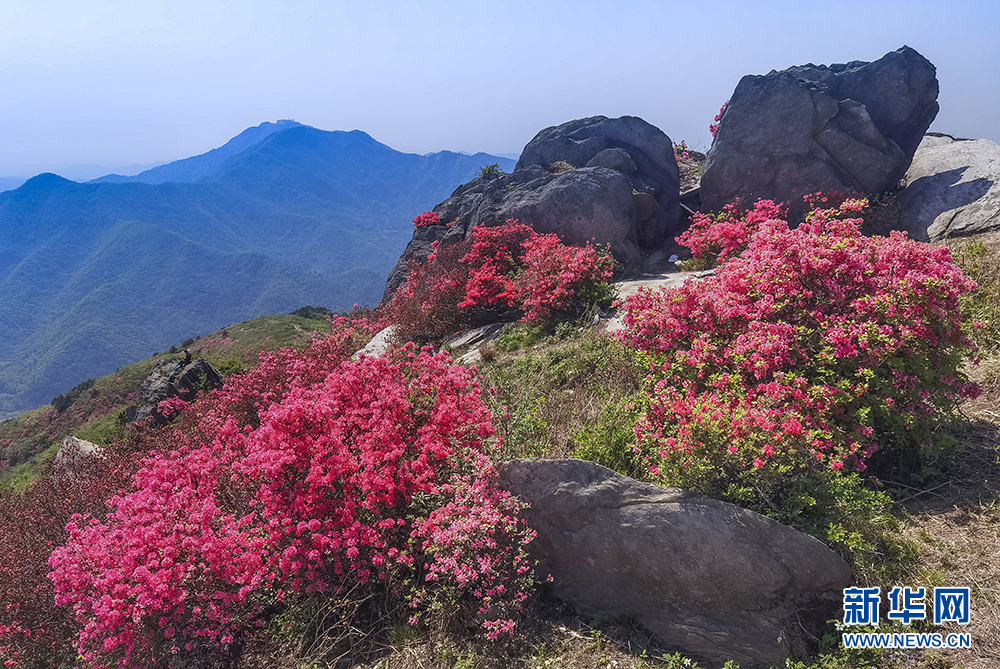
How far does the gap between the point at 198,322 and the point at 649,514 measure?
232960mm

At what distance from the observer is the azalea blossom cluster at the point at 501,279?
33.5 ft

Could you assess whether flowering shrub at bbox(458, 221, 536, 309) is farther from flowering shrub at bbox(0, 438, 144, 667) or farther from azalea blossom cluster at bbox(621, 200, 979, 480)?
flowering shrub at bbox(0, 438, 144, 667)

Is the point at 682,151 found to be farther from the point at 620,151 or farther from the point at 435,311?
the point at 435,311

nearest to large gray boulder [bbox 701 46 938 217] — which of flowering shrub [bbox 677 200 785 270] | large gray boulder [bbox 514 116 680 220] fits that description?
flowering shrub [bbox 677 200 785 270]

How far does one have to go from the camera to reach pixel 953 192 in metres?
11.6

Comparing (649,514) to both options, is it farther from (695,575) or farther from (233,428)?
(233,428)

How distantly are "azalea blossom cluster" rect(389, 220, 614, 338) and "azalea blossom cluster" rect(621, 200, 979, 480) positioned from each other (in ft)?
14.2

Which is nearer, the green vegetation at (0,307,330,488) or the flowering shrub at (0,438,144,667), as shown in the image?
the flowering shrub at (0,438,144,667)

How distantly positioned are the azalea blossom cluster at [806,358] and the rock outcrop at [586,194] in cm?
797

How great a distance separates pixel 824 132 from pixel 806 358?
12532mm

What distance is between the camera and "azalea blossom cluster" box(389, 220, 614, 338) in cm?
1022

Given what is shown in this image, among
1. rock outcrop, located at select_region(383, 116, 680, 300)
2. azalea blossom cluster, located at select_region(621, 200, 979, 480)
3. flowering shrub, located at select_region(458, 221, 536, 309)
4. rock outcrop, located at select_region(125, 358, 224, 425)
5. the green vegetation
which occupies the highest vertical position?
rock outcrop, located at select_region(383, 116, 680, 300)

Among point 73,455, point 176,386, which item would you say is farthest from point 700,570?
point 176,386

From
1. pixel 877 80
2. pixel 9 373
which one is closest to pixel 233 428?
pixel 877 80
